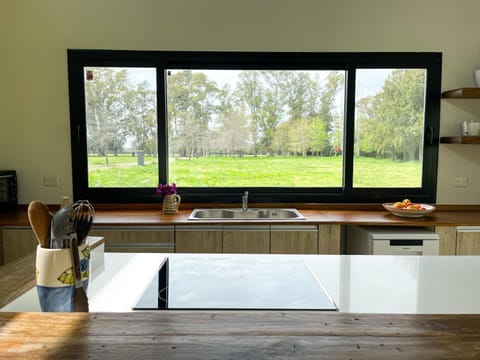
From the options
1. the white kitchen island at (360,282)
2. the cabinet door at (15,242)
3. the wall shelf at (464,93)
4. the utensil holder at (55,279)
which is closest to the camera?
the utensil holder at (55,279)

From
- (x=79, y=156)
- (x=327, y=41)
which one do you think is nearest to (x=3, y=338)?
(x=79, y=156)

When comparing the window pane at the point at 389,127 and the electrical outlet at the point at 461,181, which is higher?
the window pane at the point at 389,127

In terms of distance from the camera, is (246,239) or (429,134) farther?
(429,134)

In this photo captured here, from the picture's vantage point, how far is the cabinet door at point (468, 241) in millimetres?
3055

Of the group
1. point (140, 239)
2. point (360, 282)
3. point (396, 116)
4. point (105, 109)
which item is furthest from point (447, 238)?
point (105, 109)

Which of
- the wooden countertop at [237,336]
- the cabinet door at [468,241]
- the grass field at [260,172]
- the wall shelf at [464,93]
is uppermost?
the wall shelf at [464,93]

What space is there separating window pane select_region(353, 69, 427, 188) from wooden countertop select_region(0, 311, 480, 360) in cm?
287

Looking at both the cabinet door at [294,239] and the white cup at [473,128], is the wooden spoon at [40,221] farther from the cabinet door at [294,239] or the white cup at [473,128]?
the white cup at [473,128]

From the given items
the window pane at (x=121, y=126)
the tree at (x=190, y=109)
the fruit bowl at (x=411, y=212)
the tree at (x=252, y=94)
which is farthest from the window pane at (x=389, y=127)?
the window pane at (x=121, y=126)

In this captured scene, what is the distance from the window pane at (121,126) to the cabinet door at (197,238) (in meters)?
0.86

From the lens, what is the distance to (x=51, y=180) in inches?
141

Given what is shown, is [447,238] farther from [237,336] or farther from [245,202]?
[237,336]

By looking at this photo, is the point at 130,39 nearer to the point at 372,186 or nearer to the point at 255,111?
the point at 255,111

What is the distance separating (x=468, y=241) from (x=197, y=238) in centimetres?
219
